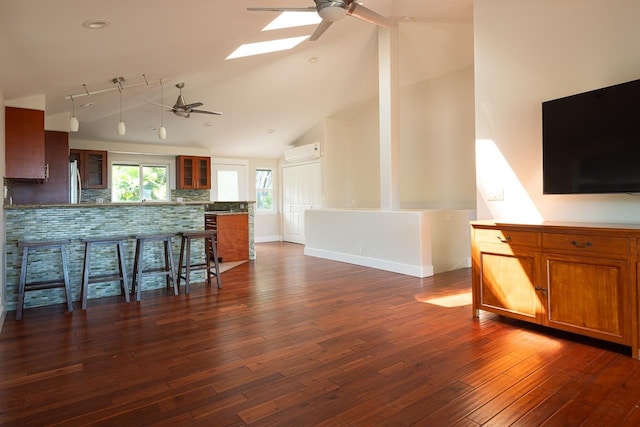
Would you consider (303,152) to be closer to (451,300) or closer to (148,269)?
(148,269)

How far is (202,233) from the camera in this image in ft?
15.1

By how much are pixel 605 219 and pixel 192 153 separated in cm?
769

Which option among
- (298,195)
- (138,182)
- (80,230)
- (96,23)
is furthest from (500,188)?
(138,182)

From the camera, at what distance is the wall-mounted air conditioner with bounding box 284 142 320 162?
8594mm

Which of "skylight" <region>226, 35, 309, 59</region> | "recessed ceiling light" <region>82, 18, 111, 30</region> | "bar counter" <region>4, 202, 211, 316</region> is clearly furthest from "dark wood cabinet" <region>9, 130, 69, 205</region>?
"recessed ceiling light" <region>82, 18, 111, 30</region>

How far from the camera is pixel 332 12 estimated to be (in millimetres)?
3039

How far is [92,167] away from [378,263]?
597 centimetres

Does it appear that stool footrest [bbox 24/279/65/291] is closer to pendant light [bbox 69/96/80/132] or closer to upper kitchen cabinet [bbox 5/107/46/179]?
upper kitchen cabinet [bbox 5/107/46/179]

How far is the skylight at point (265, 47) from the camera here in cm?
446

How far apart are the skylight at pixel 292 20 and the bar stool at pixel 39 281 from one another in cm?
304

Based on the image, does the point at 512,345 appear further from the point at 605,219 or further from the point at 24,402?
the point at 24,402

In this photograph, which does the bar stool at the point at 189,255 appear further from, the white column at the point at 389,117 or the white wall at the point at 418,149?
the white wall at the point at 418,149

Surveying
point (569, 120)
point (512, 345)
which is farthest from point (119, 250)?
point (569, 120)

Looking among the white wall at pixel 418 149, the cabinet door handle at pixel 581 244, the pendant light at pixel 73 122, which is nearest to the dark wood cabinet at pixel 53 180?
the pendant light at pixel 73 122
